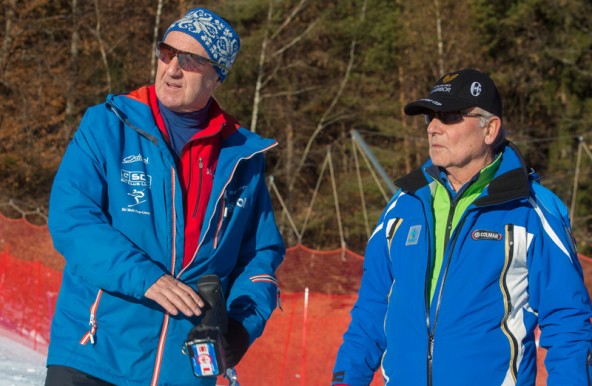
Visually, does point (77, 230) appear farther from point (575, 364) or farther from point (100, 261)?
point (575, 364)

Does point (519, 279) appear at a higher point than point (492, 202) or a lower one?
lower

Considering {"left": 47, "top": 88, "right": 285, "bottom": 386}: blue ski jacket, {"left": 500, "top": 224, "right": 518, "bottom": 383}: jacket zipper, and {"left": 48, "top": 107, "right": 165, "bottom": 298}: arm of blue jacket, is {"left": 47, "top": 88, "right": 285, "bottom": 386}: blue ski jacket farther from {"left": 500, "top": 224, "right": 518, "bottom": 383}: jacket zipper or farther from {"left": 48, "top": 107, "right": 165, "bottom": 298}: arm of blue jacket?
{"left": 500, "top": 224, "right": 518, "bottom": 383}: jacket zipper

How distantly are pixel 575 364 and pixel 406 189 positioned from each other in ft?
2.67

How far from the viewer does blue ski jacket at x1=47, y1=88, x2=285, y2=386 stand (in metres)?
2.65

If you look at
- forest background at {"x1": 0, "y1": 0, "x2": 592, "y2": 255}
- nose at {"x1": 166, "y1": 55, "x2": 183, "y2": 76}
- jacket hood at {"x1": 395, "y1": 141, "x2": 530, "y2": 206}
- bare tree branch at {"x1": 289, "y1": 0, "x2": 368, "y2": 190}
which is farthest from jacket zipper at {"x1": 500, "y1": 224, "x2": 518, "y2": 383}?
bare tree branch at {"x1": 289, "y1": 0, "x2": 368, "y2": 190}

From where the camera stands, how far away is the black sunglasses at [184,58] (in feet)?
9.88

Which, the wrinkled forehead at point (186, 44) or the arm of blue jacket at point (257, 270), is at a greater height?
the wrinkled forehead at point (186, 44)

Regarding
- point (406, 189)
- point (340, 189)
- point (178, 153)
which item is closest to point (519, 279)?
point (406, 189)

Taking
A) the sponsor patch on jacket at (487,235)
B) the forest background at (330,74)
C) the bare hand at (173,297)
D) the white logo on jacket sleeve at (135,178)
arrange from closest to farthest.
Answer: the bare hand at (173,297)
the white logo on jacket sleeve at (135,178)
the sponsor patch on jacket at (487,235)
the forest background at (330,74)

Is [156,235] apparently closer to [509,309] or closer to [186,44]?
[186,44]

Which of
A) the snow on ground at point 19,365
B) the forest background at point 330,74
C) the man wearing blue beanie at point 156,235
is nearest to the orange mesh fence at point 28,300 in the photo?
the snow on ground at point 19,365

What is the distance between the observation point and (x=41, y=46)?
82.6 feet

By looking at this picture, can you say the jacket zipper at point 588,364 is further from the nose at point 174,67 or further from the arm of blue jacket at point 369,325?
the nose at point 174,67

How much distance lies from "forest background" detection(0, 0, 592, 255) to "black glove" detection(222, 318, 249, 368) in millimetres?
20819
